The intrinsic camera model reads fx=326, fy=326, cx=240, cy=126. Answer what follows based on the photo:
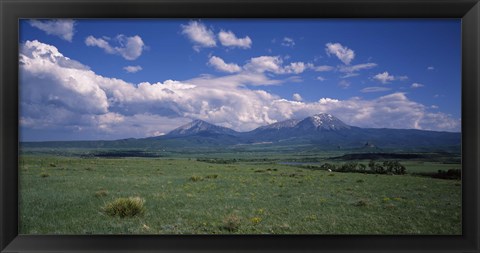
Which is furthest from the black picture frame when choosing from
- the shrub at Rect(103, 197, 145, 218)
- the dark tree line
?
the dark tree line

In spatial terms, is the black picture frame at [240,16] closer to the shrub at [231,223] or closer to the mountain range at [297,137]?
the shrub at [231,223]

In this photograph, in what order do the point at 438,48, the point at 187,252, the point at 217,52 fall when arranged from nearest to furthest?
the point at 187,252 < the point at 438,48 < the point at 217,52

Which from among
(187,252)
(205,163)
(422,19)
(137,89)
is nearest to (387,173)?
(422,19)

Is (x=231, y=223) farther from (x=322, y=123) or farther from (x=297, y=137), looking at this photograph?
(x=322, y=123)

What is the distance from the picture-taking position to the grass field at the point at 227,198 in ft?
8.57

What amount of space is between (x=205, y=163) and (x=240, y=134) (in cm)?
41

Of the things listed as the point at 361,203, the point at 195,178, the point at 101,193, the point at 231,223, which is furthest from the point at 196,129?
the point at 361,203

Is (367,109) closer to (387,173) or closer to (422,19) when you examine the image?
(387,173)

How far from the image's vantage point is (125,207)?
107 inches

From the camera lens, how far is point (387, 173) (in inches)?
112

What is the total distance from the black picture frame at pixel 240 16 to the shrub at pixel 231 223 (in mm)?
90

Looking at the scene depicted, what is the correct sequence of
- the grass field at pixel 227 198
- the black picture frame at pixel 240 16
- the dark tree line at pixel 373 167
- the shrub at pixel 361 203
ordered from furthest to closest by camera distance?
the dark tree line at pixel 373 167 < the shrub at pixel 361 203 < the grass field at pixel 227 198 < the black picture frame at pixel 240 16

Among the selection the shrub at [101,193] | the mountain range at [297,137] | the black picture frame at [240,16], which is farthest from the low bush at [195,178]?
the shrub at [101,193]

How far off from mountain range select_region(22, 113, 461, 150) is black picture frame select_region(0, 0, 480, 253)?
35cm
